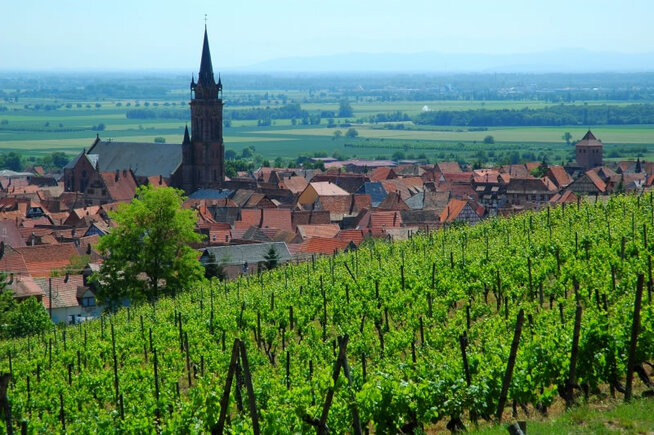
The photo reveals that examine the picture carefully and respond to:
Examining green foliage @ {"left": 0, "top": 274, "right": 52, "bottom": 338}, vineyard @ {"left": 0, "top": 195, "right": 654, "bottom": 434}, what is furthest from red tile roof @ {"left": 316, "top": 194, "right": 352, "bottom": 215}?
vineyard @ {"left": 0, "top": 195, "right": 654, "bottom": 434}

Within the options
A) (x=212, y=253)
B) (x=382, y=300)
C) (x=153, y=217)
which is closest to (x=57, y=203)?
(x=212, y=253)

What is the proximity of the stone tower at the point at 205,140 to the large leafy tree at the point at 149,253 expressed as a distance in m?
58.1

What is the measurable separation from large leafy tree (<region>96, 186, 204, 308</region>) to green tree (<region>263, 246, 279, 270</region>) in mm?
10099

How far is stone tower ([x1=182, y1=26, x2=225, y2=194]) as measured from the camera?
102 m

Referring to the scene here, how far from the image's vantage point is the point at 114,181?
102 m

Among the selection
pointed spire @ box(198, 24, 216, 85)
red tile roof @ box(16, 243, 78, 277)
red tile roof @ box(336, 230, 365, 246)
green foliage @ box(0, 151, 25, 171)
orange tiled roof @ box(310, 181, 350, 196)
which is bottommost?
green foliage @ box(0, 151, 25, 171)

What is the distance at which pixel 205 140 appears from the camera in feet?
339

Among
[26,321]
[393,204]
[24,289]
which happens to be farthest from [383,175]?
[26,321]

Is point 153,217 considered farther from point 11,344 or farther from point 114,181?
point 114,181

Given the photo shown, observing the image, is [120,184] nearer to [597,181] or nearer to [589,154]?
[597,181]

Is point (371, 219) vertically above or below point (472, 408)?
below

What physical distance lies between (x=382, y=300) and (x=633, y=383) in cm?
1020

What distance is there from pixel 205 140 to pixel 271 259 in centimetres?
5066

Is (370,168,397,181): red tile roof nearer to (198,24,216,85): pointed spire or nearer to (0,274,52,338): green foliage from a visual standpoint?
(198,24,216,85): pointed spire
